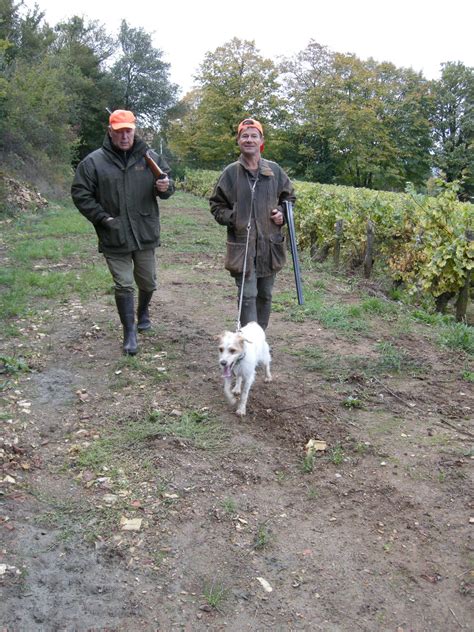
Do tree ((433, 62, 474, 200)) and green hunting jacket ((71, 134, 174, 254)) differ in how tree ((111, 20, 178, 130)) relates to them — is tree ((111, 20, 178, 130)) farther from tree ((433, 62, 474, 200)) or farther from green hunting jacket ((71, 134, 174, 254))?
green hunting jacket ((71, 134, 174, 254))

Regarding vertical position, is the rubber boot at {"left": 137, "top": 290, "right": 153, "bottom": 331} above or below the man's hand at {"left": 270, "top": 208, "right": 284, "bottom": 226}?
below

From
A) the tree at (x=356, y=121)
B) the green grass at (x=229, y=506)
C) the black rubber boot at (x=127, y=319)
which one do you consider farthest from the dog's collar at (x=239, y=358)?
the tree at (x=356, y=121)

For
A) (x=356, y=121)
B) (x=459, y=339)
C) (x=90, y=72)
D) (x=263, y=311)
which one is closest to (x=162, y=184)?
(x=263, y=311)

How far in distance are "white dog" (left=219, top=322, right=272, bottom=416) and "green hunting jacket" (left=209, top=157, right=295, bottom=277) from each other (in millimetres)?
639

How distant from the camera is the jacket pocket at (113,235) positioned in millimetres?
5320

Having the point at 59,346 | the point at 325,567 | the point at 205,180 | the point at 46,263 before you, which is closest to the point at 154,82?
the point at 205,180

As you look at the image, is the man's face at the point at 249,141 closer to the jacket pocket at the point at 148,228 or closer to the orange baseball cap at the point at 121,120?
the orange baseball cap at the point at 121,120

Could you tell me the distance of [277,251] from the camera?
5117 mm

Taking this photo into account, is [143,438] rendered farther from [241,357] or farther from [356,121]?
[356,121]

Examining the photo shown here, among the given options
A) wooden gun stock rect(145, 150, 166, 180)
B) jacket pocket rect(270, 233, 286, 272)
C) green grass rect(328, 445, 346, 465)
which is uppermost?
wooden gun stock rect(145, 150, 166, 180)

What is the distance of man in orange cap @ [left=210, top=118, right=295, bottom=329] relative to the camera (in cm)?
487

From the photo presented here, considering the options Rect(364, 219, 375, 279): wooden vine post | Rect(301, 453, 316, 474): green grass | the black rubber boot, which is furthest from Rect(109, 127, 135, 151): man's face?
Rect(364, 219, 375, 279): wooden vine post

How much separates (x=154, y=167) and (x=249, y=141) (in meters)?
1.14

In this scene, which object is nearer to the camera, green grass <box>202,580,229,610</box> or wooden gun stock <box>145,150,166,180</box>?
green grass <box>202,580,229,610</box>
